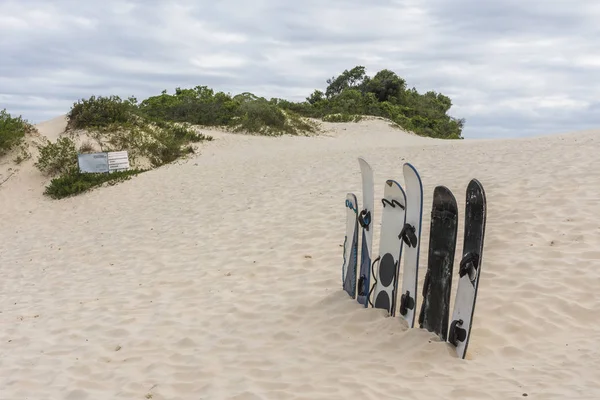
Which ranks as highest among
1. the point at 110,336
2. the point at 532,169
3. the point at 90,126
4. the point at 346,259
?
the point at 90,126

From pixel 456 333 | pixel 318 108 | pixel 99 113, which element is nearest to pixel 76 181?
pixel 99 113

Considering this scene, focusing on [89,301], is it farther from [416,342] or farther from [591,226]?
[591,226]

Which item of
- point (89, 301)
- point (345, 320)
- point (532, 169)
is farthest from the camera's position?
point (532, 169)

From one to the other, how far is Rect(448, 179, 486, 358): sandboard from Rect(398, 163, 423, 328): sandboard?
0.53 m

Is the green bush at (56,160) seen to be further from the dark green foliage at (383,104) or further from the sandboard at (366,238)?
the dark green foliage at (383,104)

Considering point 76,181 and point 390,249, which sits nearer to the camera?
point 390,249

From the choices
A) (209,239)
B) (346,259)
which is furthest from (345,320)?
→ (209,239)

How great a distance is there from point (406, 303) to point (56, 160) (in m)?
14.5

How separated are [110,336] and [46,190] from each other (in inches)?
450

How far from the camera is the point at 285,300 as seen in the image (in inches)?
246

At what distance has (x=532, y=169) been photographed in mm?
10195

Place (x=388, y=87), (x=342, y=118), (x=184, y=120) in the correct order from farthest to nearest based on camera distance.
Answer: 1. (x=388, y=87)
2. (x=342, y=118)
3. (x=184, y=120)

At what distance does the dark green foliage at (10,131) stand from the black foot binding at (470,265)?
54.5 ft

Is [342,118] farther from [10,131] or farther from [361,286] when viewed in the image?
[361,286]
